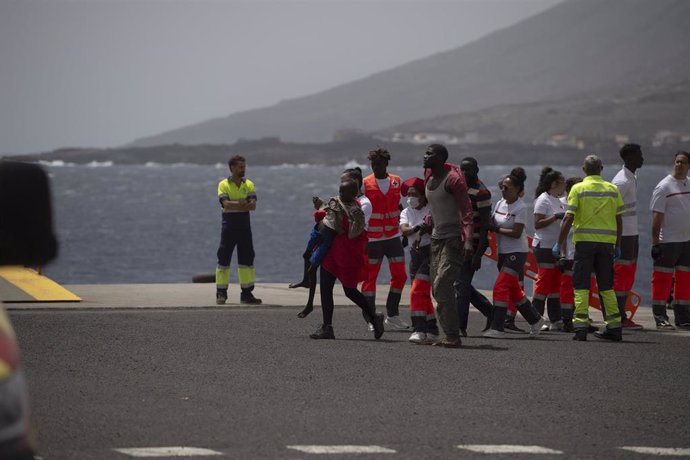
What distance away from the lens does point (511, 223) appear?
15.3 metres

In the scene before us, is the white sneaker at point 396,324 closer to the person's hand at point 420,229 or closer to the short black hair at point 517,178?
the person's hand at point 420,229

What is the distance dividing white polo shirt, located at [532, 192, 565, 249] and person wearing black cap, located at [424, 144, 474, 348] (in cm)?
254

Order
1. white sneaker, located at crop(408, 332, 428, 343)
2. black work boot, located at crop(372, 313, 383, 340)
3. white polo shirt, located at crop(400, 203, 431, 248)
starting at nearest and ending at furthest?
1. white sneaker, located at crop(408, 332, 428, 343)
2. black work boot, located at crop(372, 313, 383, 340)
3. white polo shirt, located at crop(400, 203, 431, 248)

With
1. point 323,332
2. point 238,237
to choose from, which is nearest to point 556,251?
point 323,332

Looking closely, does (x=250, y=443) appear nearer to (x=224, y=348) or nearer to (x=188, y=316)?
(x=224, y=348)

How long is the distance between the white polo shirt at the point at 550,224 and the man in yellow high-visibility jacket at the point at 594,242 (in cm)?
127

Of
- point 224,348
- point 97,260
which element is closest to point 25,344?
point 224,348

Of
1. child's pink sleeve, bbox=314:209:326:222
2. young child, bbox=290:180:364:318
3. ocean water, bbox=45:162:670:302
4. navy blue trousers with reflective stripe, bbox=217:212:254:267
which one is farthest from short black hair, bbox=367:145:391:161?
ocean water, bbox=45:162:670:302

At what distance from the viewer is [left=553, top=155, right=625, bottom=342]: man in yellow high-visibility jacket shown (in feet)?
47.3

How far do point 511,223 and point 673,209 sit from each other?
7.04 feet

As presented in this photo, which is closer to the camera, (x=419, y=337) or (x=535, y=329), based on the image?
(x=419, y=337)

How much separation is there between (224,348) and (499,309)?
334cm

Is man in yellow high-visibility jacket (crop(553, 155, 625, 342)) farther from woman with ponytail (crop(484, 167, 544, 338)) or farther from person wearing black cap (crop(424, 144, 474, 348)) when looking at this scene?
person wearing black cap (crop(424, 144, 474, 348))

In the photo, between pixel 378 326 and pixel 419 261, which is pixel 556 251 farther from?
pixel 378 326
